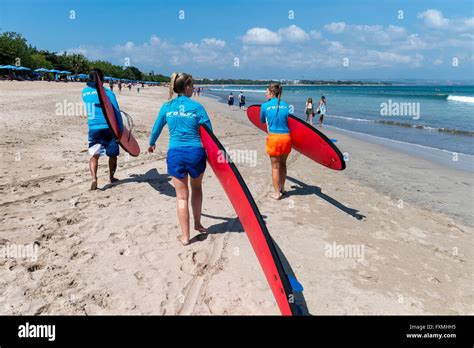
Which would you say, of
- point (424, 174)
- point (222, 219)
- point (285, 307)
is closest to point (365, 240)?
point (222, 219)

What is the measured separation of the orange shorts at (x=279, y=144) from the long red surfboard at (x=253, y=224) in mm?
1793

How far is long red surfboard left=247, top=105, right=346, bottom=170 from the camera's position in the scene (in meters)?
5.23

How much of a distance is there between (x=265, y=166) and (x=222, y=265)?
15.4ft

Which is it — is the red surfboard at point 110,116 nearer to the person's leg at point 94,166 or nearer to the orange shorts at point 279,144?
the person's leg at point 94,166

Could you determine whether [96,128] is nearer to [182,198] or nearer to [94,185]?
[94,185]

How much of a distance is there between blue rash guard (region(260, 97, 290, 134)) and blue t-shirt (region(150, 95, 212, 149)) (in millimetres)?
1822

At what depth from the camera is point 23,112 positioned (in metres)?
12.8

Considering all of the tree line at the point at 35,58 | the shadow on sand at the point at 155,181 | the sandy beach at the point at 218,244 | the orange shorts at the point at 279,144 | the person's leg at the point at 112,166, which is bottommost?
the sandy beach at the point at 218,244

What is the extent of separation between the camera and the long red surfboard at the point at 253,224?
2.37 metres

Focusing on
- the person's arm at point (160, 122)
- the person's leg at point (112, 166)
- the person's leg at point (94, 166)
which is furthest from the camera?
the person's leg at point (112, 166)

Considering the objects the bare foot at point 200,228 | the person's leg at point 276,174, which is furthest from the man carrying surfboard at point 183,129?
the person's leg at point 276,174

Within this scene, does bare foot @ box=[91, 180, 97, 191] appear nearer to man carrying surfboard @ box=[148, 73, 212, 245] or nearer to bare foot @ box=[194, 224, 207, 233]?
bare foot @ box=[194, 224, 207, 233]

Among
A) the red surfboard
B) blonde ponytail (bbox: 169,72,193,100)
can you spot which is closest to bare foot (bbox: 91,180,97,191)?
the red surfboard
